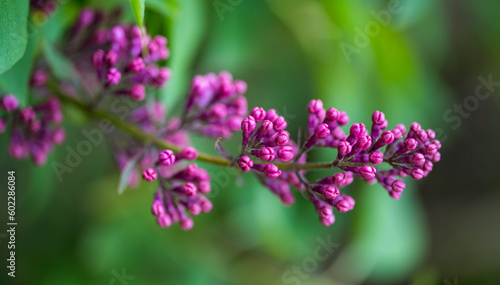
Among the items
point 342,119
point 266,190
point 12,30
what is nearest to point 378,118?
point 342,119

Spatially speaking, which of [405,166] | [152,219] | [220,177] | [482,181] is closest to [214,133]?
[405,166]

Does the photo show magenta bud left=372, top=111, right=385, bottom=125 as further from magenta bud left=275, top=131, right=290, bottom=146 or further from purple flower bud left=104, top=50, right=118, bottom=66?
purple flower bud left=104, top=50, right=118, bottom=66

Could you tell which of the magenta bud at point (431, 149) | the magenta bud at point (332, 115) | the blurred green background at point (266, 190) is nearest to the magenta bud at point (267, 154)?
the magenta bud at point (332, 115)

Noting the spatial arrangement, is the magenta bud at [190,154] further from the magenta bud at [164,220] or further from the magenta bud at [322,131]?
the magenta bud at [322,131]

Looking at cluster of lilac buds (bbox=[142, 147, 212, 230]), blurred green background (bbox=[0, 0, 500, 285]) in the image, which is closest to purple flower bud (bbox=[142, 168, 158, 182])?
cluster of lilac buds (bbox=[142, 147, 212, 230])

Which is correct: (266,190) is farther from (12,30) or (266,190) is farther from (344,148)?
(12,30)

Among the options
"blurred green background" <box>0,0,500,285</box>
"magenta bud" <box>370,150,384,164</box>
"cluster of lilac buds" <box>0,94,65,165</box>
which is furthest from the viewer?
"blurred green background" <box>0,0,500,285</box>
